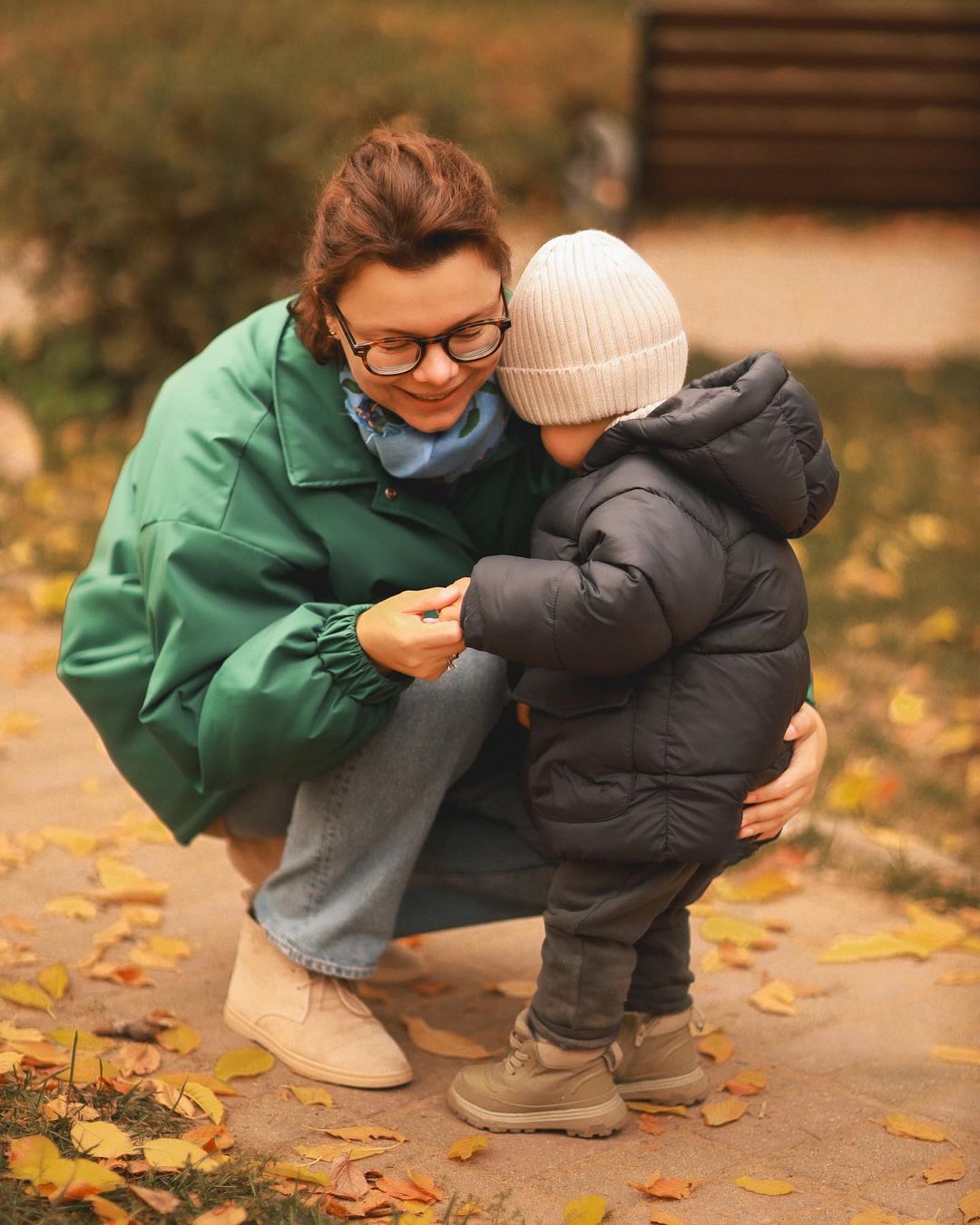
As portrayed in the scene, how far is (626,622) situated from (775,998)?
41.8 inches

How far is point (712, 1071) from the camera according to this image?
2.47m

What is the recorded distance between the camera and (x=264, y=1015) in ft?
8.02

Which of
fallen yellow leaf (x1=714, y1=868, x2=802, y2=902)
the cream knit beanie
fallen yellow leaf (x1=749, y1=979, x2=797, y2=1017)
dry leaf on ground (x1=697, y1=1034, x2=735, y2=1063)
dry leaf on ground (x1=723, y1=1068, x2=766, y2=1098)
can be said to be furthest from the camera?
fallen yellow leaf (x1=714, y1=868, x2=802, y2=902)

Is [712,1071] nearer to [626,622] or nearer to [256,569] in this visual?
[626,622]

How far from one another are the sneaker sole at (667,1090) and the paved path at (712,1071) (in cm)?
3

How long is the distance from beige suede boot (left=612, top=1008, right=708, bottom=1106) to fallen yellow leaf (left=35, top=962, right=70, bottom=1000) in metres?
0.93

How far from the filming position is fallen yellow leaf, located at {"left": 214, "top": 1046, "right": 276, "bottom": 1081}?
92.4 inches

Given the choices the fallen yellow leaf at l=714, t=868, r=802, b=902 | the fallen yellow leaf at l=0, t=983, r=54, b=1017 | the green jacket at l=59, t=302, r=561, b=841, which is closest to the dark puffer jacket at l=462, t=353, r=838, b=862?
the green jacket at l=59, t=302, r=561, b=841

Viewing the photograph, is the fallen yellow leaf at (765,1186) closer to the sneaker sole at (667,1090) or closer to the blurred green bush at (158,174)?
the sneaker sole at (667,1090)

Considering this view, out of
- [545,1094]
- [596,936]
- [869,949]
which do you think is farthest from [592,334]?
[869,949]

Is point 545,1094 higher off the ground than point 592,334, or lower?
lower

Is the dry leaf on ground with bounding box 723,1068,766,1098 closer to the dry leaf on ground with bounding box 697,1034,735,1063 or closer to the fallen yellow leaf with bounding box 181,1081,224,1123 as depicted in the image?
the dry leaf on ground with bounding box 697,1034,735,1063

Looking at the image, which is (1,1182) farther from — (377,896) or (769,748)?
(769,748)

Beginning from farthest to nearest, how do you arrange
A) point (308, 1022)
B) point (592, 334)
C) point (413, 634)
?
point (308, 1022) → point (592, 334) → point (413, 634)
